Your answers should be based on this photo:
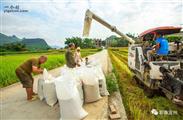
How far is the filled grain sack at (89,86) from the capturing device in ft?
20.1

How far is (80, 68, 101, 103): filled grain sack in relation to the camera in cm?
614

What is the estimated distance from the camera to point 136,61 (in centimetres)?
913

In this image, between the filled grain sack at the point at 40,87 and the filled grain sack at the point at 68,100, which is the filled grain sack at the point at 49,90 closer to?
the filled grain sack at the point at 40,87

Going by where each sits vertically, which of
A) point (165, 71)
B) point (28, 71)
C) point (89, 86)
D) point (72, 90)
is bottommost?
point (89, 86)

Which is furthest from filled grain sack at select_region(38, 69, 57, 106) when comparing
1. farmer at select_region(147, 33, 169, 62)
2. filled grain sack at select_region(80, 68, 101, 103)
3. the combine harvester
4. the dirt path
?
farmer at select_region(147, 33, 169, 62)

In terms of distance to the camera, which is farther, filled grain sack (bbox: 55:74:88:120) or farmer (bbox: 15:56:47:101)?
farmer (bbox: 15:56:47:101)

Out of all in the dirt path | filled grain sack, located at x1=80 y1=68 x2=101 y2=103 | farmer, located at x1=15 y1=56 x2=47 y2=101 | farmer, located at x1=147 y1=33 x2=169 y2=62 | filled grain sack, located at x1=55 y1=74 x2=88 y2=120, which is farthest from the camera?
farmer, located at x1=147 y1=33 x2=169 y2=62

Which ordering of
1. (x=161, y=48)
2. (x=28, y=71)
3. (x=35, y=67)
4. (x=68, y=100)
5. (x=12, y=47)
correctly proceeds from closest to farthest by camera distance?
(x=68, y=100) → (x=35, y=67) → (x=28, y=71) → (x=161, y=48) → (x=12, y=47)

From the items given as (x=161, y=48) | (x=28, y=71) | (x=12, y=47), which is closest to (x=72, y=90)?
(x=28, y=71)

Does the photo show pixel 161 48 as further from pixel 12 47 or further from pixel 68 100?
pixel 12 47

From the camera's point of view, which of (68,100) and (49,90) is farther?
(49,90)

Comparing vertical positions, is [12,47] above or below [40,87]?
below

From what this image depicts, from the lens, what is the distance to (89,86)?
6137mm

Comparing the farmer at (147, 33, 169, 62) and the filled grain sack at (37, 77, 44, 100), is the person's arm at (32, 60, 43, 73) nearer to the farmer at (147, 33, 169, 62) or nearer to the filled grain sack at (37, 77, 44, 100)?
the filled grain sack at (37, 77, 44, 100)
